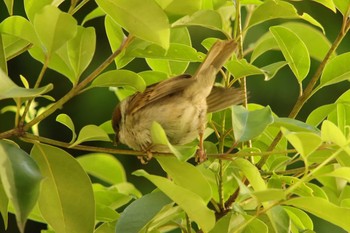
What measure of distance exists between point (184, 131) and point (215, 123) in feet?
0.44

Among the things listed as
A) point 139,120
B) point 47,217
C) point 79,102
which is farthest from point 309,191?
point 79,102

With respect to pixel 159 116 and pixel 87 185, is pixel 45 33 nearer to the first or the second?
pixel 87 185

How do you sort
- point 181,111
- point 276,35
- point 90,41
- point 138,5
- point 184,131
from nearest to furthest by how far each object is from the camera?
point 138,5
point 90,41
point 276,35
point 184,131
point 181,111

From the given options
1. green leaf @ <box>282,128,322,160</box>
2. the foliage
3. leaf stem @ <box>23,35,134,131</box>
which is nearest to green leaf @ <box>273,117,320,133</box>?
the foliage

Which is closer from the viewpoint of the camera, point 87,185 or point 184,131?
point 87,185

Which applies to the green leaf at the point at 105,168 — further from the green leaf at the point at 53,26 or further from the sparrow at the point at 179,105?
the green leaf at the point at 53,26

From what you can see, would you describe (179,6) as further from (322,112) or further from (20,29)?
(322,112)

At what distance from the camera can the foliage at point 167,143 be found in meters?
0.99

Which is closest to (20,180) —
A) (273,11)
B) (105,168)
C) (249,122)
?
(249,122)

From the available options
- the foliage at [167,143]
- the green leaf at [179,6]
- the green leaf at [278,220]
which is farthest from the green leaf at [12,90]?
the green leaf at [278,220]

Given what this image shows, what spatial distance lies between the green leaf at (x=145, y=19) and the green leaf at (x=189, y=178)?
16cm

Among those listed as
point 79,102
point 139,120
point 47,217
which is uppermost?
point 47,217

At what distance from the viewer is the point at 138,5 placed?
1017 mm

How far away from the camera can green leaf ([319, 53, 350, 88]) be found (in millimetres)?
1269
